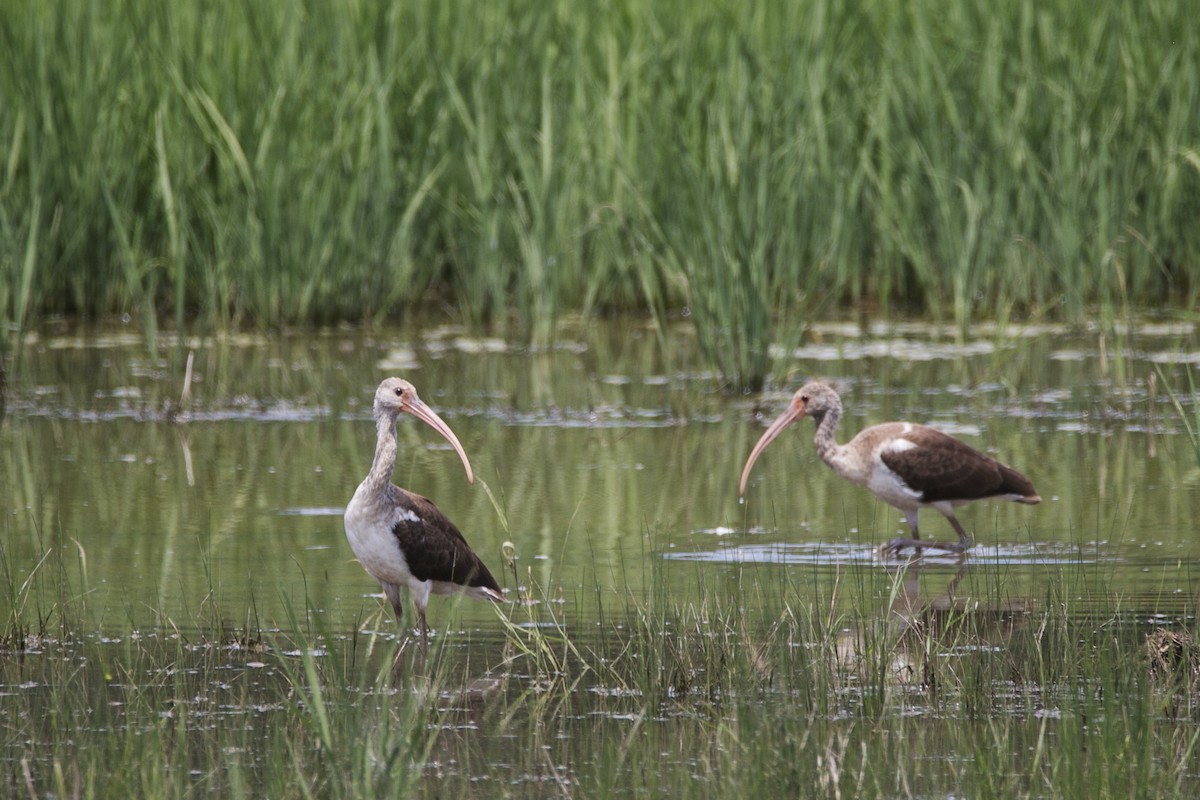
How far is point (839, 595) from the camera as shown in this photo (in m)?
7.00

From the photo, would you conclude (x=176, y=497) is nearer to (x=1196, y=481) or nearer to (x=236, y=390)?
(x=236, y=390)

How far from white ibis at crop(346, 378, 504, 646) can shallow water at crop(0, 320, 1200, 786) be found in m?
0.15

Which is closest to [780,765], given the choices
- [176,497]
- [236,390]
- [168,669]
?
[168,669]

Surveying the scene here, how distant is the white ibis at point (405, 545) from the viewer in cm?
670

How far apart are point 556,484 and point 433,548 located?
2625 millimetres

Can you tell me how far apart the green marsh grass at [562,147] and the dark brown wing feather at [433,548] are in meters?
5.35

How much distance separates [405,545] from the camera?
6.70 m

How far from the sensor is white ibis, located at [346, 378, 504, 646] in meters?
6.70

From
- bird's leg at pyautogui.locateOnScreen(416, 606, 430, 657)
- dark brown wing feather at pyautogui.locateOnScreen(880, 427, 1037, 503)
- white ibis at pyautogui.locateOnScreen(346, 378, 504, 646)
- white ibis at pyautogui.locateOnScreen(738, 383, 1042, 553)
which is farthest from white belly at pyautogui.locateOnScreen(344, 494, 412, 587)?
dark brown wing feather at pyautogui.locateOnScreen(880, 427, 1037, 503)

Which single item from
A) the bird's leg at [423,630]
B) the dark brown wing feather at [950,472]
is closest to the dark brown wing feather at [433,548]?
Answer: the bird's leg at [423,630]

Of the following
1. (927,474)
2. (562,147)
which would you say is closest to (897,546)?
(927,474)

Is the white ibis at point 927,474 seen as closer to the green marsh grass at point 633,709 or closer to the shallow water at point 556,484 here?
the shallow water at point 556,484

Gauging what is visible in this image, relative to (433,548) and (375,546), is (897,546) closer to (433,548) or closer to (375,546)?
(433,548)

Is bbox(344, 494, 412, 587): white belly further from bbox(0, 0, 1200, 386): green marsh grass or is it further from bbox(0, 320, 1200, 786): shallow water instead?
bbox(0, 0, 1200, 386): green marsh grass
